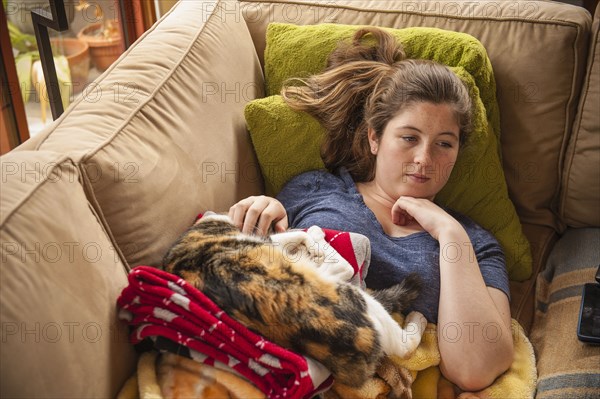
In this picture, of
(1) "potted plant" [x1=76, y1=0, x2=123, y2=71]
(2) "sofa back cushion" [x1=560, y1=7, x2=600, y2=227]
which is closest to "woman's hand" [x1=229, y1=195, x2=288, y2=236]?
(2) "sofa back cushion" [x1=560, y1=7, x2=600, y2=227]

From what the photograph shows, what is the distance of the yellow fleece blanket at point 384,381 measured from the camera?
1137 mm

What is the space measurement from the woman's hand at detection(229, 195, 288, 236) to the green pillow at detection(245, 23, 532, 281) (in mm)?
217

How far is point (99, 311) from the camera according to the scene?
3.71ft

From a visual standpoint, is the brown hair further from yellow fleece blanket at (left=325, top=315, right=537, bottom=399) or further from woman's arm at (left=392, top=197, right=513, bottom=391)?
yellow fleece blanket at (left=325, top=315, right=537, bottom=399)

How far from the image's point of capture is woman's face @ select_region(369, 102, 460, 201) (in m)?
1.55

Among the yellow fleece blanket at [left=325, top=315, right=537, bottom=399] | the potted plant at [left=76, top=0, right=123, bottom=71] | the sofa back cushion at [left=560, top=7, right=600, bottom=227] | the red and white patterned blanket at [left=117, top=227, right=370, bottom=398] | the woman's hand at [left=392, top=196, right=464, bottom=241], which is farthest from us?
the potted plant at [left=76, top=0, right=123, bottom=71]

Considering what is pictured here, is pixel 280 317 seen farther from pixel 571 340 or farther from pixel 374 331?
pixel 571 340

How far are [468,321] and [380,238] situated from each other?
0.89 ft

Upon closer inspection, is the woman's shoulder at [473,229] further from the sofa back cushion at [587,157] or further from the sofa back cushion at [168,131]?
the sofa back cushion at [168,131]

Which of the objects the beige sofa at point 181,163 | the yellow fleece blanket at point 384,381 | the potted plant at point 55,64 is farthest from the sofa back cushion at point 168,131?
the potted plant at point 55,64

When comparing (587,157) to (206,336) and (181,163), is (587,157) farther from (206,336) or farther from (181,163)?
(206,336)

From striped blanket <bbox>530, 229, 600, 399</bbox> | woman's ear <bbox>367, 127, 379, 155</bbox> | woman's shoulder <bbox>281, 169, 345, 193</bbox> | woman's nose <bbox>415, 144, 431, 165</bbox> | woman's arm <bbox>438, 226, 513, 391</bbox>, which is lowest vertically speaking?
striped blanket <bbox>530, 229, 600, 399</bbox>

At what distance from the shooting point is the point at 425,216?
1.53 metres

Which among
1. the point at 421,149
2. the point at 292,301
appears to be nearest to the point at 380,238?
the point at 421,149
